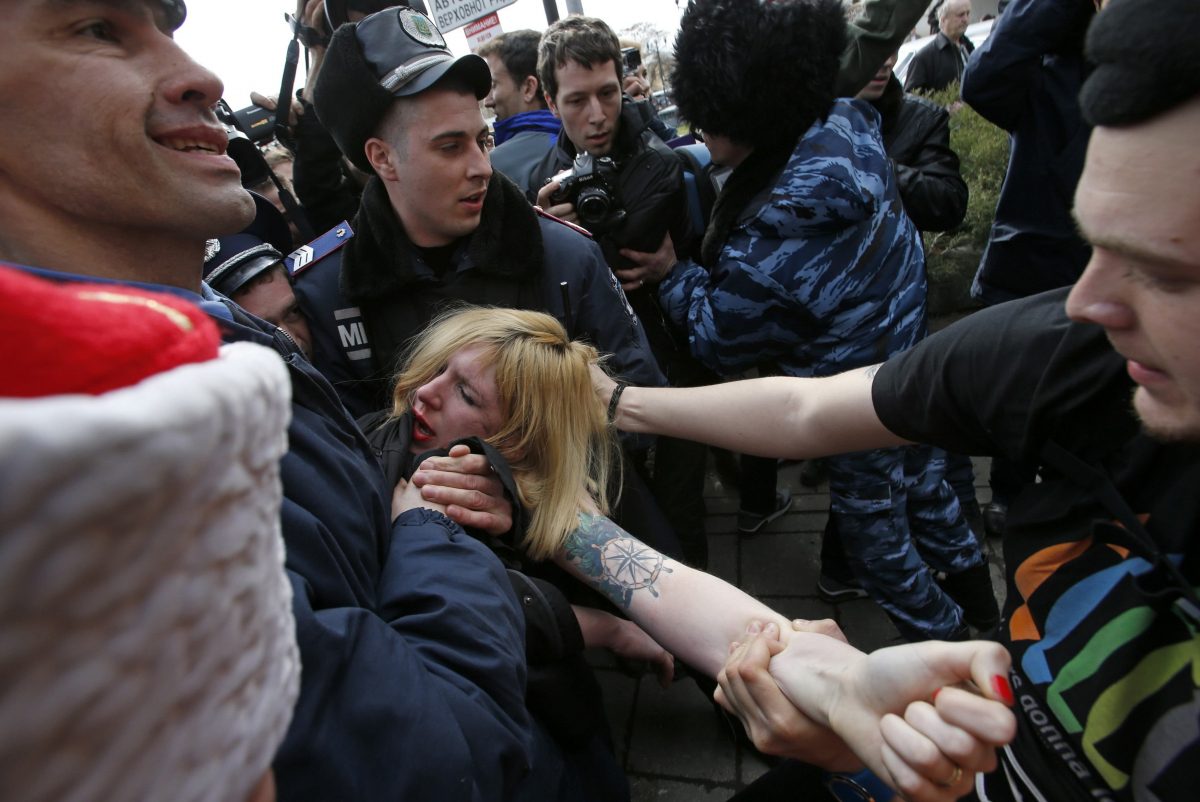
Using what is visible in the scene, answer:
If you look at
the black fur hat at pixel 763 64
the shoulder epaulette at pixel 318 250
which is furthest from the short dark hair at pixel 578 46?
the shoulder epaulette at pixel 318 250

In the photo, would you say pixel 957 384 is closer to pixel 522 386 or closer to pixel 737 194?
pixel 522 386

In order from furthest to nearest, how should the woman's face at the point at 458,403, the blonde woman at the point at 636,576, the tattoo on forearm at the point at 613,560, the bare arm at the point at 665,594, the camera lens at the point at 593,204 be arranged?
the camera lens at the point at 593,204, the woman's face at the point at 458,403, the tattoo on forearm at the point at 613,560, the bare arm at the point at 665,594, the blonde woman at the point at 636,576

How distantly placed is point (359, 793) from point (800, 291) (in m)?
1.99

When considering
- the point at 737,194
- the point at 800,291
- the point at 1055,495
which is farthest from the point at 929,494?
the point at 1055,495

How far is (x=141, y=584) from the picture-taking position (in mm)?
334

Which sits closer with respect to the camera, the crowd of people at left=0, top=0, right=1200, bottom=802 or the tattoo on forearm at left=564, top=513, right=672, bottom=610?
the crowd of people at left=0, top=0, right=1200, bottom=802

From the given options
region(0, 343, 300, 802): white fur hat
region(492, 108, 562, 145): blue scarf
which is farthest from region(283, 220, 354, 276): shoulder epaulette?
region(0, 343, 300, 802): white fur hat

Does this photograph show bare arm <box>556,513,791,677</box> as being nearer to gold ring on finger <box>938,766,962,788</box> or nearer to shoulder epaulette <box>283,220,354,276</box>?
gold ring on finger <box>938,766,962,788</box>

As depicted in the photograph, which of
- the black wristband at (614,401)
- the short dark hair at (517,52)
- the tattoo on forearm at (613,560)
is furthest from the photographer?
the short dark hair at (517,52)

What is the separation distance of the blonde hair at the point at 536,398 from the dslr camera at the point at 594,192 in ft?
3.12

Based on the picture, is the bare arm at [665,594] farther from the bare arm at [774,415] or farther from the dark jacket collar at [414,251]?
the dark jacket collar at [414,251]

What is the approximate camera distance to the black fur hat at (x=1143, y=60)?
2.54 ft

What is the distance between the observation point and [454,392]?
1.99 metres

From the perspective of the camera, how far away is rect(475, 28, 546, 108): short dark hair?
430 cm
